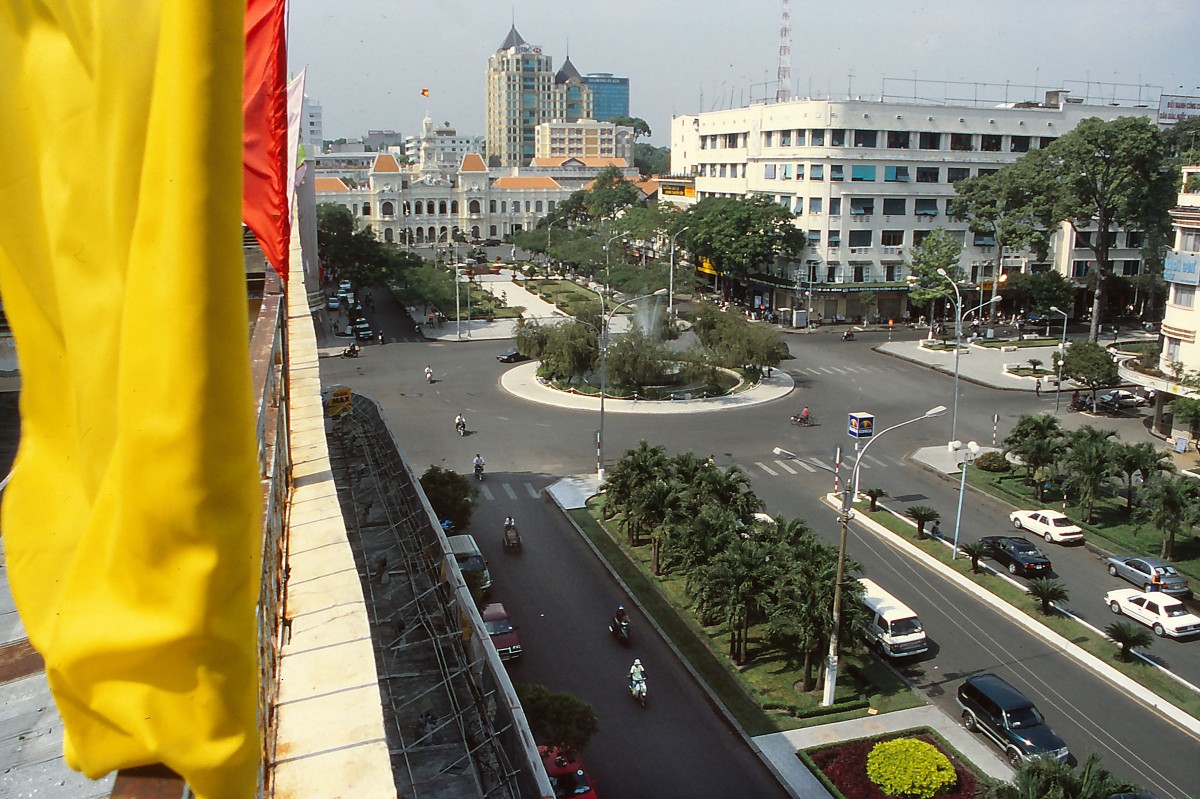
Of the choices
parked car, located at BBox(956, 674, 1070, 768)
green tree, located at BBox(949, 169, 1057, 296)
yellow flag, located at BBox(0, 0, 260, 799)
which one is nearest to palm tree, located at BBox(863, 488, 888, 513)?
parked car, located at BBox(956, 674, 1070, 768)

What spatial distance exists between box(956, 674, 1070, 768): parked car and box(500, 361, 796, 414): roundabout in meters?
20.8

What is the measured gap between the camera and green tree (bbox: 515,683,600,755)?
13.9 metres

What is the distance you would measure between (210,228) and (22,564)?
1031 mm

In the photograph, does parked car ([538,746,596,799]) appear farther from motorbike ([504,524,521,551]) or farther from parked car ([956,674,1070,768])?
motorbike ([504,524,521,551])

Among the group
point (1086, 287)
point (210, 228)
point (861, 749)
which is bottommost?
point (861, 749)

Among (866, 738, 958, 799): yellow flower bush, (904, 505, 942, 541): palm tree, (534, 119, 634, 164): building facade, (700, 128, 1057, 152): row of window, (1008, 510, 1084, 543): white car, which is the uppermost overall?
(534, 119, 634, 164): building facade

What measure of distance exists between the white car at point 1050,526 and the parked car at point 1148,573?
1538 mm

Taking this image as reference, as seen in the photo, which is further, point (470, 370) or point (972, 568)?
point (470, 370)

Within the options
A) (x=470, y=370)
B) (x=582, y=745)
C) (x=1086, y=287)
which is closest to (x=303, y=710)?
(x=582, y=745)

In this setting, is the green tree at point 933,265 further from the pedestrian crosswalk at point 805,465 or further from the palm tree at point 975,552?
the palm tree at point 975,552

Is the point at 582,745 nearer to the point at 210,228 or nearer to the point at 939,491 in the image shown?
the point at 210,228

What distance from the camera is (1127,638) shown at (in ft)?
59.7

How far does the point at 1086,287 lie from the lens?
56.7 metres

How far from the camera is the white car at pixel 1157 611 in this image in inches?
775
